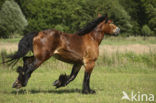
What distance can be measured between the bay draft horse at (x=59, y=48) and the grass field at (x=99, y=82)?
59cm

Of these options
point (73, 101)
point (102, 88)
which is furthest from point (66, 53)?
point (102, 88)

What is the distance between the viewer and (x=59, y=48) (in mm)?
9789

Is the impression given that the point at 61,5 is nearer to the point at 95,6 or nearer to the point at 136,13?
the point at 95,6

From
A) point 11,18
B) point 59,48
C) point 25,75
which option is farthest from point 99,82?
point 11,18

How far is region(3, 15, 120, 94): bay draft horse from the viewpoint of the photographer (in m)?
9.53

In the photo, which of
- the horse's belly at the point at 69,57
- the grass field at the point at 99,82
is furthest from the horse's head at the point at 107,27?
the grass field at the point at 99,82

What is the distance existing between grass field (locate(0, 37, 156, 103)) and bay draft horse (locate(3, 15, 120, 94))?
0.59 metres

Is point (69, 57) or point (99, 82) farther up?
point (69, 57)

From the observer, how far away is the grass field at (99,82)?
923 centimetres

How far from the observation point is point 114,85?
40.2 ft

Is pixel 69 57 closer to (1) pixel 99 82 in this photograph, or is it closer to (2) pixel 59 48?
(2) pixel 59 48

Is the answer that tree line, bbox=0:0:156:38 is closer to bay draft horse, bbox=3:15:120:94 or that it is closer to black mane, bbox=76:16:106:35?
black mane, bbox=76:16:106:35

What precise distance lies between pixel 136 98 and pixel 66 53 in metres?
2.41

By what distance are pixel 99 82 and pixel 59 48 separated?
12.6 feet
